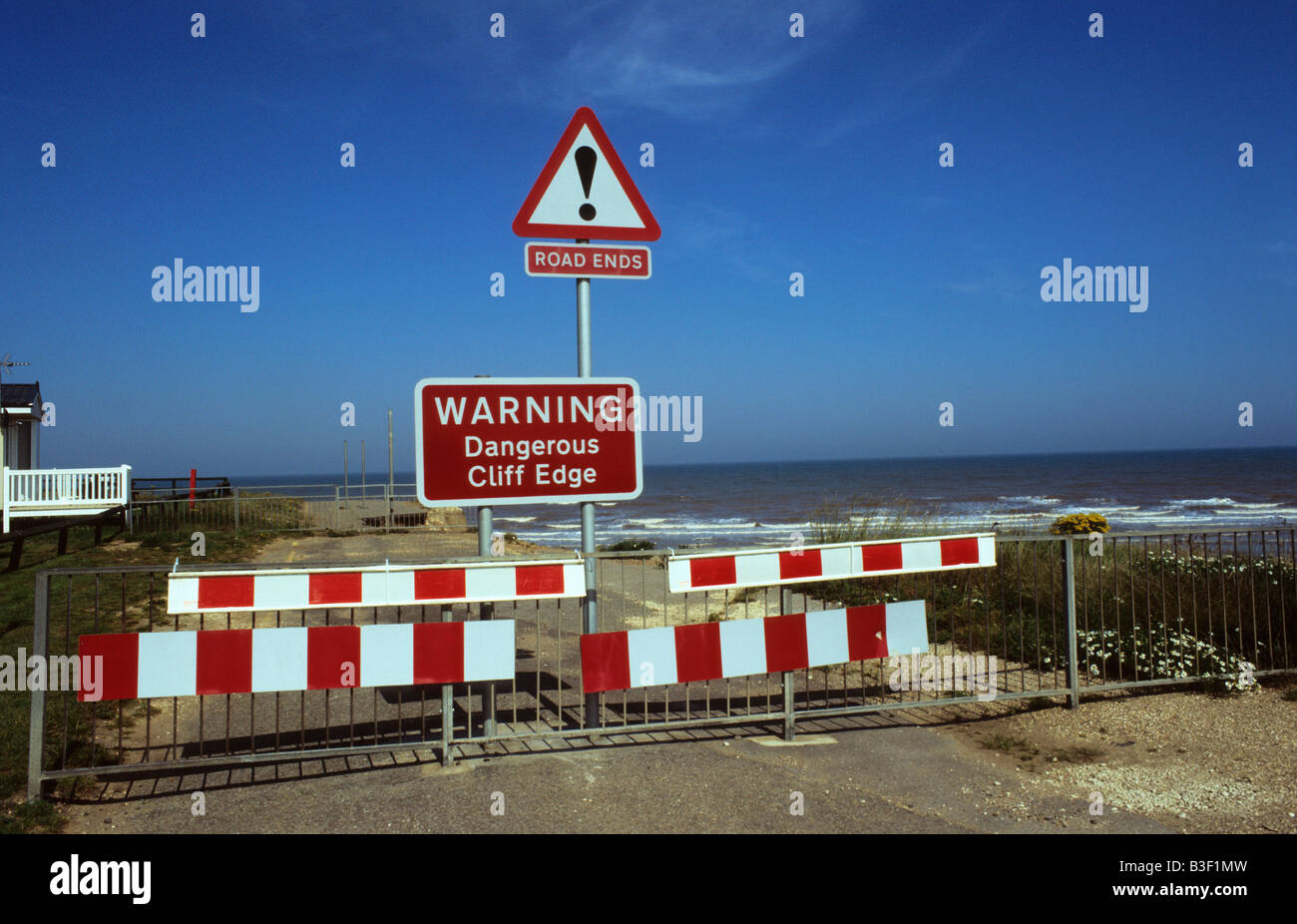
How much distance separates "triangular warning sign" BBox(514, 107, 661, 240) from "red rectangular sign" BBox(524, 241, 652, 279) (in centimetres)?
8

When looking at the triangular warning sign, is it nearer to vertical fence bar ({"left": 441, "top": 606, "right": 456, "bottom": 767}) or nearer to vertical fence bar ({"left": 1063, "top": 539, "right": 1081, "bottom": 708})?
vertical fence bar ({"left": 441, "top": 606, "right": 456, "bottom": 767})

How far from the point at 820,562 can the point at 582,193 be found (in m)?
2.92

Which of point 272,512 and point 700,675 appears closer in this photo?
point 700,675

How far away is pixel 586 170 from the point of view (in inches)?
203

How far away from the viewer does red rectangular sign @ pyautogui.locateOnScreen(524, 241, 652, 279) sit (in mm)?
5070

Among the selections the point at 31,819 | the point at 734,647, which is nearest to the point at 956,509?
the point at 734,647

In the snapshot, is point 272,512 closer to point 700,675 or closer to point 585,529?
point 585,529

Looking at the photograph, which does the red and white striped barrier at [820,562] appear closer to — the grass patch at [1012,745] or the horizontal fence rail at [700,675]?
the horizontal fence rail at [700,675]

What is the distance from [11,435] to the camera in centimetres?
2209

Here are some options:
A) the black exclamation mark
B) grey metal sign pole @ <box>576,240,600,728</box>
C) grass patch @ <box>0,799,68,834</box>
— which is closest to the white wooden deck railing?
grass patch @ <box>0,799,68,834</box>

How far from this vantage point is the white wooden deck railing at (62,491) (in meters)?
19.1

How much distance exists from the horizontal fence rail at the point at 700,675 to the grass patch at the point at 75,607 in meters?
0.05
